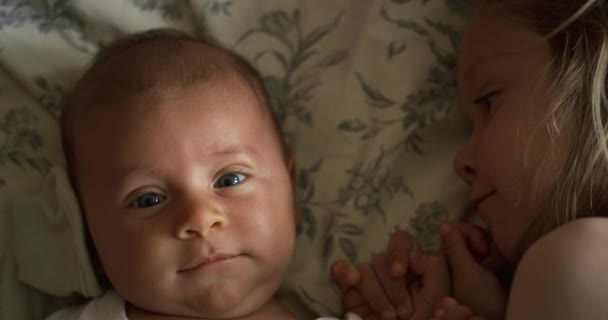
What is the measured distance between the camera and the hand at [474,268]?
1141mm

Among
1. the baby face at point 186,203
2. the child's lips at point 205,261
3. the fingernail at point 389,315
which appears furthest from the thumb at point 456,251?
the child's lips at point 205,261

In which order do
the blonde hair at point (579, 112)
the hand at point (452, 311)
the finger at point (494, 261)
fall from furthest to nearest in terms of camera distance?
1. the finger at point (494, 261)
2. the hand at point (452, 311)
3. the blonde hair at point (579, 112)

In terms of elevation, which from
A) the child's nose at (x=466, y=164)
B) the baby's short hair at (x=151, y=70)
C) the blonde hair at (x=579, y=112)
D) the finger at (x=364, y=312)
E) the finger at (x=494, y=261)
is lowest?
the finger at (x=364, y=312)

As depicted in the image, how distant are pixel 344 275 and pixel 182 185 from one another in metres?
0.31

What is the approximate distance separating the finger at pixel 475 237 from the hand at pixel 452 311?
0.12 metres

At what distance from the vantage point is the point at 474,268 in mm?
1173

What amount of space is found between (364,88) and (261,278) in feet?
1.33

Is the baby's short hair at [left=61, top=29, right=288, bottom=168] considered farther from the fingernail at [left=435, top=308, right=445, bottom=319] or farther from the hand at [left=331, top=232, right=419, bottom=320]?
the fingernail at [left=435, top=308, right=445, bottom=319]

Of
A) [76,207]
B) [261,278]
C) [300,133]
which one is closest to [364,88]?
[300,133]

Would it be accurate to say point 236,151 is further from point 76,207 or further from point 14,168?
point 14,168

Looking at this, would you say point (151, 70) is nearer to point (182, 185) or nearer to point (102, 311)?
point (182, 185)

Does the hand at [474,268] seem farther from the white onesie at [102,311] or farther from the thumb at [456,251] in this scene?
the white onesie at [102,311]

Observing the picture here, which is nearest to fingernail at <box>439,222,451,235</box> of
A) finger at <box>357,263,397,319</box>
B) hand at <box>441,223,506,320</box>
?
hand at <box>441,223,506,320</box>

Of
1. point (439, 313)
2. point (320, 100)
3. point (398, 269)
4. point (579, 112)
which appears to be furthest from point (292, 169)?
point (579, 112)
